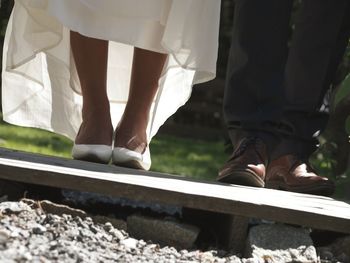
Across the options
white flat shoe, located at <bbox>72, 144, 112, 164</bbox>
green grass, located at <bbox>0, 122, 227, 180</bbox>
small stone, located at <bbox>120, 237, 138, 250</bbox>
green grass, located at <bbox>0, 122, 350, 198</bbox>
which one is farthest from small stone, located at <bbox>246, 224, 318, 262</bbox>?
green grass, located at <bbox>0, 122, 227, 180</bbox>

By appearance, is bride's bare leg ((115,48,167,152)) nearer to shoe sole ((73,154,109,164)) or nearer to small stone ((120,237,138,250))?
shoe sole ((73,154,109,164))

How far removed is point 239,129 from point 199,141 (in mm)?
6796

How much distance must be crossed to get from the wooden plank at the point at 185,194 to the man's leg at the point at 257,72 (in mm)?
407

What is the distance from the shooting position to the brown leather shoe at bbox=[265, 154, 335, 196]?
3.02 meters

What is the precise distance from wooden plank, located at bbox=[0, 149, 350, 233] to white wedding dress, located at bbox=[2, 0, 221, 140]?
619 mm

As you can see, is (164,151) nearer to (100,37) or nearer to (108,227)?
(100,37)

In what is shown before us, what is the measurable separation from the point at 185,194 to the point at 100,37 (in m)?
0.79

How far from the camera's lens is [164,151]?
7.77 m

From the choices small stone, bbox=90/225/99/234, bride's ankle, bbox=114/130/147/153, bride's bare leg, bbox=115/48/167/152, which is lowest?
small stone, bbox=90/225/99/234

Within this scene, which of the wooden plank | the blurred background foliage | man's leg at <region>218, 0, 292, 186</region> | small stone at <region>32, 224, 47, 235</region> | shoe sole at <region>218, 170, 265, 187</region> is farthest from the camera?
the blurred background foliage

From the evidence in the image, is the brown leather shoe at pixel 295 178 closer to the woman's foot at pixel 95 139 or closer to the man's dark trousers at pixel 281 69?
the man's dark trousers at pixel 281 69

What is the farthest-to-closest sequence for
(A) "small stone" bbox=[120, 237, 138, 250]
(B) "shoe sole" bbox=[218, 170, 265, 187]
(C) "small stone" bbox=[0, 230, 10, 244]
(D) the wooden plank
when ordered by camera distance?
1. (B) "shoe sole" bbox=[218, 170, 265, 187]
2. (D) the wooden plank
3. (A) "small stone" bbox=[120, 237, 138, 250]
4. (C) "small stone" bbox=[0, 230, 10, 244]

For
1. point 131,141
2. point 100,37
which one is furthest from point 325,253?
point 100,37

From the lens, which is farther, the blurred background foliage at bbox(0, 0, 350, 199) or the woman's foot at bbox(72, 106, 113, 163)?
the blurred background foliage at bbox(0, 0, 350, 199)
